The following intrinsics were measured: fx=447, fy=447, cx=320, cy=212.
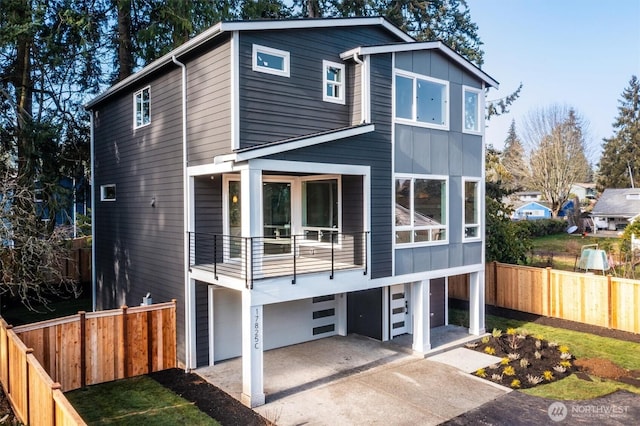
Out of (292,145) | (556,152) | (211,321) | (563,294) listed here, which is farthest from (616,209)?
(211,321)

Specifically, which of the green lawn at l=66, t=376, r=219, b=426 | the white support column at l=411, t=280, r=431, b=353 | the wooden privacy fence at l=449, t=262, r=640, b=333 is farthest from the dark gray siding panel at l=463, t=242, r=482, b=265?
the green lawn at l=66, t=376, r=219, b=426

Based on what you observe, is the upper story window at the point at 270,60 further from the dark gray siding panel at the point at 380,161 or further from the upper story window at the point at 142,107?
the upper story window at the point at 142,107

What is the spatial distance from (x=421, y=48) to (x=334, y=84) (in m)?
2.71

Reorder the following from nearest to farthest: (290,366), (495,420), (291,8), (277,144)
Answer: (495,420) → (277,144) → (290,366) → (291,8)

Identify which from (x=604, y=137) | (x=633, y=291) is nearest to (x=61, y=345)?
(x=633, y=291)

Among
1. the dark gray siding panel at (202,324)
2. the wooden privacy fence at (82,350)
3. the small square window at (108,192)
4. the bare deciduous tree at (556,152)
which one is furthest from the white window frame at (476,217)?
the bare deciduous tree at (556,152)

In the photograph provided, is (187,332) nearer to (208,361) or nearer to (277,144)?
(208,361)

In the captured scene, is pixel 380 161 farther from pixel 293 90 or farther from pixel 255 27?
pixel 255 27

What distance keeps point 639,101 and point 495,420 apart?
210 ft

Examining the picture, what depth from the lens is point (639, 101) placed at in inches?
2232

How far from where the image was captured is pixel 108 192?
14469mm

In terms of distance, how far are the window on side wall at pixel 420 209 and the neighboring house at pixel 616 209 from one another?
133ft

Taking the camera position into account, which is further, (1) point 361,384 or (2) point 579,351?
(2) point 579,351

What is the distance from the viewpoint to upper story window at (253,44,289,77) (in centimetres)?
964
